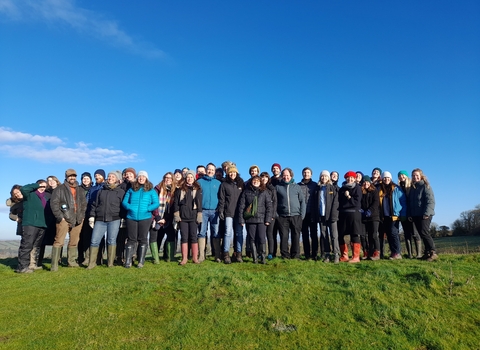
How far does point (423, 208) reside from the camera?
915 centimetres

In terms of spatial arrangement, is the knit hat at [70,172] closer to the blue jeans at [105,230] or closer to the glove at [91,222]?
the glove at [91,222]

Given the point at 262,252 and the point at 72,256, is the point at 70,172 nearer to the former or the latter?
the point at 72,256

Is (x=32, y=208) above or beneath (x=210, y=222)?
above

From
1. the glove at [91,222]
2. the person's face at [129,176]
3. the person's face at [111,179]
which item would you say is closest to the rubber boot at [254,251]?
the person's face at [129,176]

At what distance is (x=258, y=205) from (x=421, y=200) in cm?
450

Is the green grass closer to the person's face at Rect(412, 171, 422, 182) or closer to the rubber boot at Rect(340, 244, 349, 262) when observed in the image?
the rubber boot at Rect(340, 244, 349, 262)

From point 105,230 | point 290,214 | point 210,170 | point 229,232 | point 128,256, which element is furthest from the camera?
point 210,170

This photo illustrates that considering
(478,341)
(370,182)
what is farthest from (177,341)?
(370,182)

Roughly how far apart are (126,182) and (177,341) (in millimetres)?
6459

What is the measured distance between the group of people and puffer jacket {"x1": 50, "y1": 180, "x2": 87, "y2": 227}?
0.03 metres

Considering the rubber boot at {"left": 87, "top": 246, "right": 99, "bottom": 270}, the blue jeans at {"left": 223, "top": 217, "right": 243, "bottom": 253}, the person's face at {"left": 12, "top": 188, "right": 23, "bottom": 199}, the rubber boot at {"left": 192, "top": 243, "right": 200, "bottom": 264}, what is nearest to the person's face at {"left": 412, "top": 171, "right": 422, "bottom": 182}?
the blue jeans at {"left": 223, "top": 217, "right": 243, "bottom": 253}

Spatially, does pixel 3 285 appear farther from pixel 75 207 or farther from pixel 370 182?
pixel 370 182

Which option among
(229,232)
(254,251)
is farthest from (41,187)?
(254,251)

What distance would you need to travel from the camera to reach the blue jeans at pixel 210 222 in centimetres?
966
